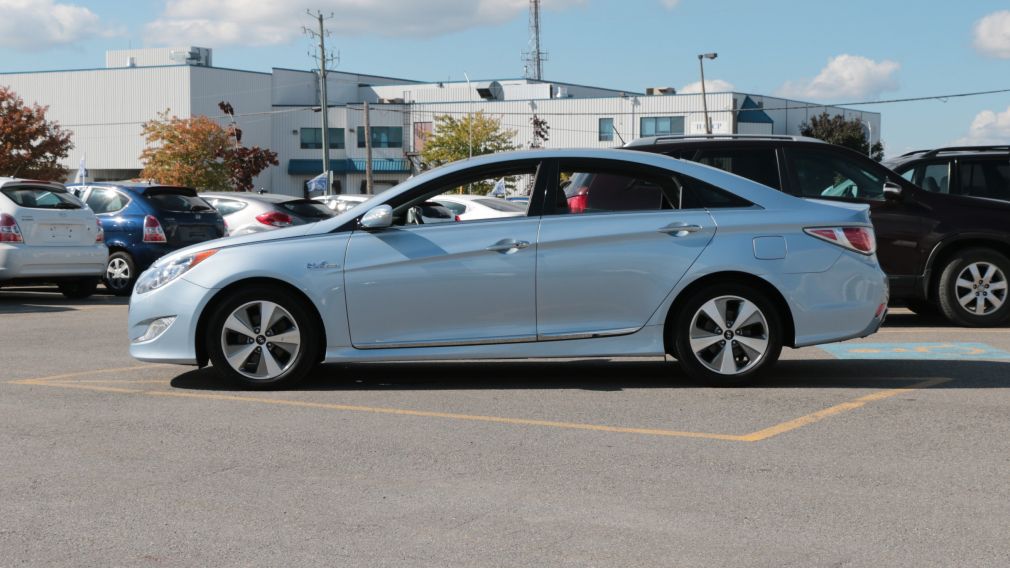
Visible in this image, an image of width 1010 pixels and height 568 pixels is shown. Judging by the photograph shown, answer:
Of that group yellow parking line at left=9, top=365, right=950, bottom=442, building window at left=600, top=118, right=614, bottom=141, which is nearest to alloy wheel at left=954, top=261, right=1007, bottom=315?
yellow parking line at left=9, top=365, right=950, bottom=442

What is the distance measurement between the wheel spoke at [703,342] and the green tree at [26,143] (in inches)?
2144

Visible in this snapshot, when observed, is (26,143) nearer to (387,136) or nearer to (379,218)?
(387,136)

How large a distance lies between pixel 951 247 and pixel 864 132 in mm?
78740

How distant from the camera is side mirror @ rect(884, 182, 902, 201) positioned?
1177 cm

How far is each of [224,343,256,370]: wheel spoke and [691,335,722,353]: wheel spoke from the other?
285 cm

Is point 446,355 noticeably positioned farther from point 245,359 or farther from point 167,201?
point 167,201

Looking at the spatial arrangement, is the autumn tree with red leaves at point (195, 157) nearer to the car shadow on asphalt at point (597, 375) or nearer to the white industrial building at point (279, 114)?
the white industrial building at point (279, 114)

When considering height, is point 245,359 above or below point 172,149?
below

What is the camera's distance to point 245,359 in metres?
8.20

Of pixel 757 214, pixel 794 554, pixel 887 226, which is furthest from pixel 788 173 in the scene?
pixel 794 554

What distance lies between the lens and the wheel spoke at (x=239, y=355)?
8195 mm

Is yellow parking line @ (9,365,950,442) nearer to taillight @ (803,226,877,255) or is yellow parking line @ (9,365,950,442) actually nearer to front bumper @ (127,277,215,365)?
front bumper @ (127,277,215,365)

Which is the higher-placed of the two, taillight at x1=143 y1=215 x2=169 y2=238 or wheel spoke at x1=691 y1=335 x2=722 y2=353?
taillight at x1=143 y1=215 x2=169 y2=238

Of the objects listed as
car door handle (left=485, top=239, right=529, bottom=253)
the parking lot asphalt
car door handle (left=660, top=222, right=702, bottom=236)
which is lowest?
the parking lot asphalt
